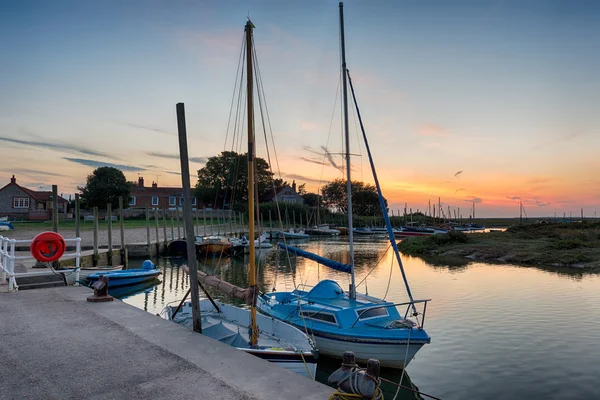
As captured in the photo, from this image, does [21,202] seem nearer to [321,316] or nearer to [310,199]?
[310,199]

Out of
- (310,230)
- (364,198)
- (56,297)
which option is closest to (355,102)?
(56,297)

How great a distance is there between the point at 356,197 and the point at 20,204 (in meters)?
84.8

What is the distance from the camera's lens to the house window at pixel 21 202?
79.5 meters

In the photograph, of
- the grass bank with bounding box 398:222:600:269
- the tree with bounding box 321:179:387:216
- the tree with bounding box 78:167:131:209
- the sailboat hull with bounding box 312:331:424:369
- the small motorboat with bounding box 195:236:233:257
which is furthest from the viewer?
the tree with bounding box 321:179:387:216

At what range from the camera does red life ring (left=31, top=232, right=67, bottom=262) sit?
41.9 feet

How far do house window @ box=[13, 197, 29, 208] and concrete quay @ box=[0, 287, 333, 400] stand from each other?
275 ft

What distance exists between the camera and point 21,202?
80.1 metres

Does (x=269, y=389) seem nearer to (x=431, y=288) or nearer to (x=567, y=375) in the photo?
(x=567, y=375)

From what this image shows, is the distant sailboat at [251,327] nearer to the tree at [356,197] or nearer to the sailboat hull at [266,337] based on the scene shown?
the sailboat hull at [266,337]

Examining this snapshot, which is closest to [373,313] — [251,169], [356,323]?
[356,323]

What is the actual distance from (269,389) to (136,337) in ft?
11.1

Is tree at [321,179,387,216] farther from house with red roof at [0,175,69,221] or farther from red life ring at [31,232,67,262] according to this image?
red life ring at [31,232,67,262]

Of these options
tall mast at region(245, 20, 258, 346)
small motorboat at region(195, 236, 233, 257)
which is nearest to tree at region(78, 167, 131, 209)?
small motorboat at region(195, 236, 233, 257)

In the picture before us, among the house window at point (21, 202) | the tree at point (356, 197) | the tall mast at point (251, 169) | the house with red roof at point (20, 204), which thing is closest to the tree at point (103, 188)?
the house with red roof at point (20, 204)
